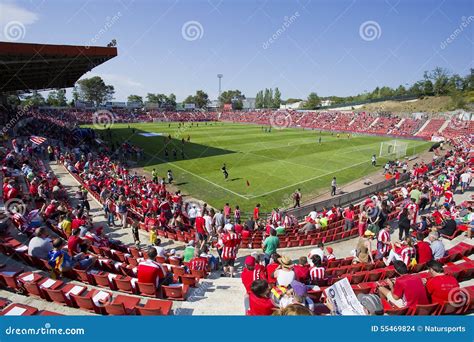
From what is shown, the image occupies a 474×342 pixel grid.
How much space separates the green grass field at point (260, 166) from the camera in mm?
20547

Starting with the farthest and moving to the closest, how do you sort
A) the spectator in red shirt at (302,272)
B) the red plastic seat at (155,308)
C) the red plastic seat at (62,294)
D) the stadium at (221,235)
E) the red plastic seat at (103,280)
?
the red plastic seat at (103,280)
the spectator in red shirt at (302,272)
the red plastic seat at (62,294)
the stadium at (221,235)
the red plastic seat at (155,308)

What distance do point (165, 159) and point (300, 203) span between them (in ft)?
55.2

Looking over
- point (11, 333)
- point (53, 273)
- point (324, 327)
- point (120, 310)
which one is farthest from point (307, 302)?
point (53, 273)

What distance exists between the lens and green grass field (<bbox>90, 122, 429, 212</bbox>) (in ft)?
67.4

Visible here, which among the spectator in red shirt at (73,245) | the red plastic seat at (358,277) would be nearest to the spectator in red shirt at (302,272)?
the red plastic seat at (358,277)

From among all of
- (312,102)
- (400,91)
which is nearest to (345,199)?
(400,91)

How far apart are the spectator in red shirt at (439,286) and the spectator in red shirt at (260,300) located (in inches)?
112

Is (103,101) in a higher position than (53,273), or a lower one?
higher

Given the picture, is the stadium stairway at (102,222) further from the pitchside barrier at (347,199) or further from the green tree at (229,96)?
the green tree at (229,96)

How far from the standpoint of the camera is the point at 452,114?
203ft

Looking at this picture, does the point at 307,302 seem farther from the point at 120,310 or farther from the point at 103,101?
the point at 103,101

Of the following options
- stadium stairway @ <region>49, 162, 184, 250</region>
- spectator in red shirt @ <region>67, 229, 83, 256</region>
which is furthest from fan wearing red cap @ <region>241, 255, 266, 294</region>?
stadium stairway @ <region>49, 162, 184, 250</region>

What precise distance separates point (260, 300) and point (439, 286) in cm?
312

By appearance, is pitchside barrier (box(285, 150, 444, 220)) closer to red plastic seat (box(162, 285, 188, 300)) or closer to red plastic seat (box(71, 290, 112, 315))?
red plastic seat (box(162, 285, 188, 300))
